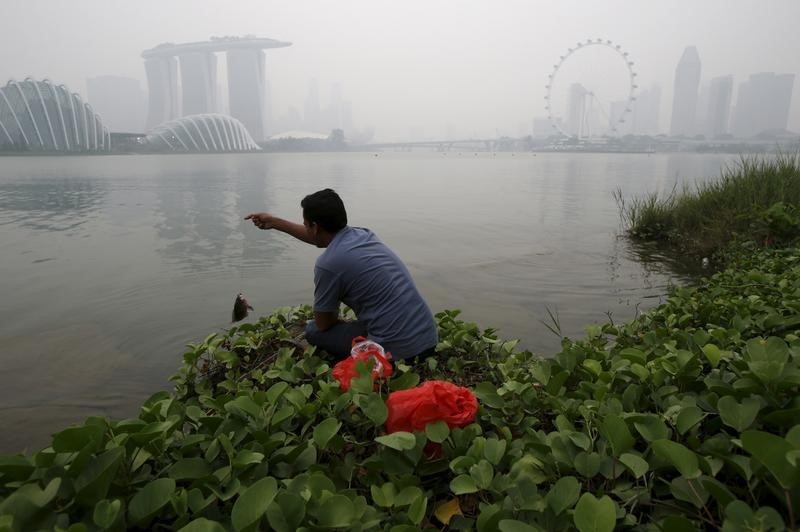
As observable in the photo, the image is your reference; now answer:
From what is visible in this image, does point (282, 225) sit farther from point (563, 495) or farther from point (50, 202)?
point (50, 202)

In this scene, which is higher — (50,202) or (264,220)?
(264,220)

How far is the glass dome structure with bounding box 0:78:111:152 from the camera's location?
2356 inches

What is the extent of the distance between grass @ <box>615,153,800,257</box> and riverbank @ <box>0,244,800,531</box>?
457 centimetres

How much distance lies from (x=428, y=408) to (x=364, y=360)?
519 millimetres

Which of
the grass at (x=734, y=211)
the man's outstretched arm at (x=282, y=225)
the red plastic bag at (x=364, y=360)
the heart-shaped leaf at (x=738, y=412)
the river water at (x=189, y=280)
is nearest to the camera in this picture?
the heart-shaped leaf at (x=738, y=412)

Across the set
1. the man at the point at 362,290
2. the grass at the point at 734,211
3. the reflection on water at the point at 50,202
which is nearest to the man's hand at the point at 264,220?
the man at the point at 362,290

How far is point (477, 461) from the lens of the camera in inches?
60.8

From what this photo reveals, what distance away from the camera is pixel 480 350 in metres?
3.08

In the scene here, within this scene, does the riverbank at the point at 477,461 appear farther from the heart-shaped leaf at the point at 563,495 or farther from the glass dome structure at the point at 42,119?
the glass dome structure at the point at 42,119

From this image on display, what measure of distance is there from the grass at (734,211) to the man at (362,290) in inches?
183

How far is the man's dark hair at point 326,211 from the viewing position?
2990 millimetres

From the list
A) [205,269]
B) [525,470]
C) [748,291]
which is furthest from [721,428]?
[205,269]

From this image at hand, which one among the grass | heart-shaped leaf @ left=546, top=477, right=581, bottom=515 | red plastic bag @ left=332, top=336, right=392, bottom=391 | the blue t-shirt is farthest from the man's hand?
A: the grass

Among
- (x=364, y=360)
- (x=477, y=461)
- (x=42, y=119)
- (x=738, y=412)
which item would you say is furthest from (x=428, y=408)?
(x=42, y=119)
